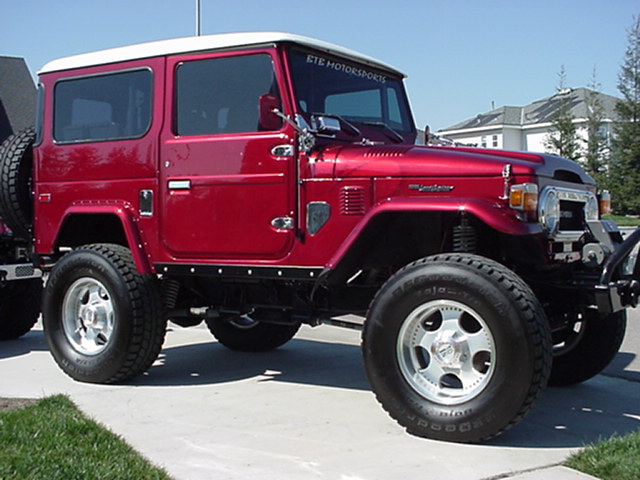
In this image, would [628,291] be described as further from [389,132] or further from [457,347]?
[389,132]

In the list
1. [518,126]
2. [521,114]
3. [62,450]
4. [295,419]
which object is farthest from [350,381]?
[521,114]

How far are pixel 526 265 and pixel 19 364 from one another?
14.2 feet

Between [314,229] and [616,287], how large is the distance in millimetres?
1899

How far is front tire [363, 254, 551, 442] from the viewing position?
4.16 metres

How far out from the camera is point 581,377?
5.73 meters

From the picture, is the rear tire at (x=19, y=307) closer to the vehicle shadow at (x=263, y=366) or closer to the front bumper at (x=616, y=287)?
the vehicle shadow at (x=263, y=366)

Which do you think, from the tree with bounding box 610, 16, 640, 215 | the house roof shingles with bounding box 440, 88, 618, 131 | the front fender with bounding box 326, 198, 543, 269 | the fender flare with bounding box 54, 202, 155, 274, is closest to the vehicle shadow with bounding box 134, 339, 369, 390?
the fender flare with bounding box 54, 202, 155, 274

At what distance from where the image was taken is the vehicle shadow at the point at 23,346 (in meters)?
7.24

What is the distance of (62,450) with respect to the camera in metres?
4.02

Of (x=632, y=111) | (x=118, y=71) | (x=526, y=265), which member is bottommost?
(x=526, y=265)

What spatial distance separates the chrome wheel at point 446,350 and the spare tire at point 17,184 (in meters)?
3.66

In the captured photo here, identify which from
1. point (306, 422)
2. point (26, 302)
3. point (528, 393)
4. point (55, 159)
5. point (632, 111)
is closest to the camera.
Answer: point (528, 393)

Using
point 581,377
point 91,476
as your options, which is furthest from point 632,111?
point 91,476

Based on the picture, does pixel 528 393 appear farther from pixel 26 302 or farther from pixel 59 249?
pixel 26 302
